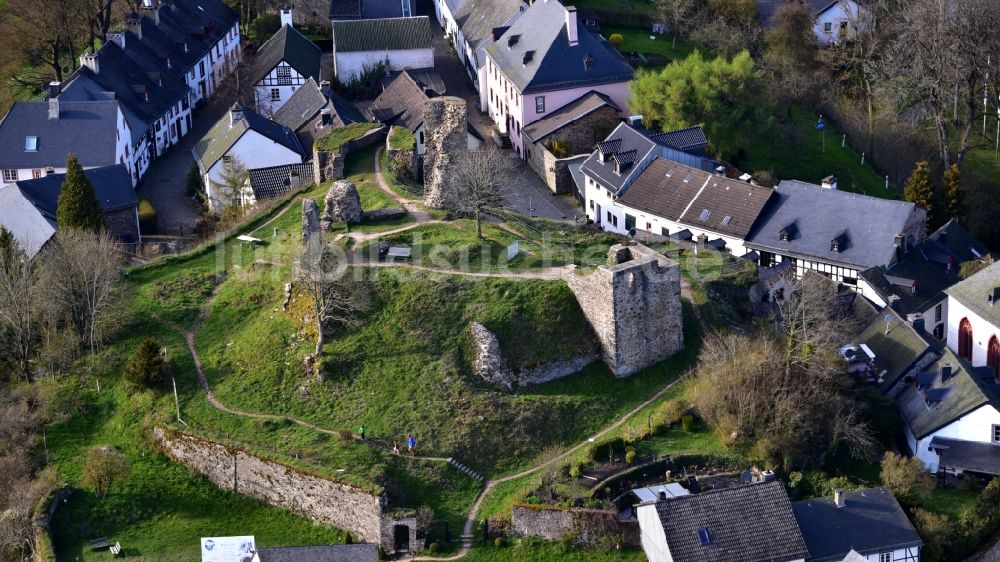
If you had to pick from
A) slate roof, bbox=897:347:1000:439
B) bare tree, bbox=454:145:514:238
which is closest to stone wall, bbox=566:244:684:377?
bare tree, bbox=454:145:514:238

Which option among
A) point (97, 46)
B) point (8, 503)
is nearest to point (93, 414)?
point (8, 503)

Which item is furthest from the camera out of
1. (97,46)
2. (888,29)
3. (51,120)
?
(97,46)

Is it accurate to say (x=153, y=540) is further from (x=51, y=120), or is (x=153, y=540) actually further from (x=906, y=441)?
(x=51, y=120)

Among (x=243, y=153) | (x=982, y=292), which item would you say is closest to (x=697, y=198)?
(x=982, y=292)

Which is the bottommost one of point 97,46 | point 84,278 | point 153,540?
point 153,540

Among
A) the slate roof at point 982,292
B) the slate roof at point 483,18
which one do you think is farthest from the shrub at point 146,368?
the slate roof at point 483,18

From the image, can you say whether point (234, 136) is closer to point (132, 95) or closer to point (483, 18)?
point (132, 95)
